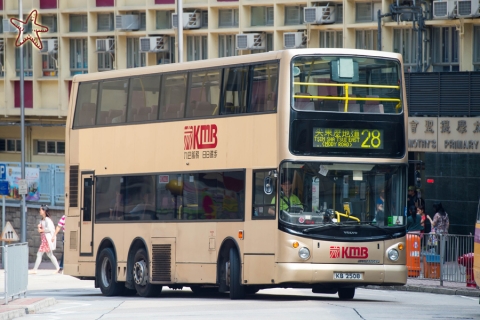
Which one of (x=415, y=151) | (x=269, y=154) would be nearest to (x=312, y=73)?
(x=269, y=154)

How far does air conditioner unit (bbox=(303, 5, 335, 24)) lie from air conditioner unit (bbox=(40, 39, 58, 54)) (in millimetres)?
11009

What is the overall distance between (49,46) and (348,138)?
29163mm

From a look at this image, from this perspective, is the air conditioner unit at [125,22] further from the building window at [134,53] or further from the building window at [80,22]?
the building window at [80,22]

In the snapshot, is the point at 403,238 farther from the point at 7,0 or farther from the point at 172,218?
the point at 7,0

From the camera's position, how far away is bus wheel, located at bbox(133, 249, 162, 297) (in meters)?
23.2

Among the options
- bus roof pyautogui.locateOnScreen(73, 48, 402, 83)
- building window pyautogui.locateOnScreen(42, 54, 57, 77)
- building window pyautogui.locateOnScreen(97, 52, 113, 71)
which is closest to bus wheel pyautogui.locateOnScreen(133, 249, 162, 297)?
bus roof pyautogui.locateOnScreen(73, 48, 402, 83)

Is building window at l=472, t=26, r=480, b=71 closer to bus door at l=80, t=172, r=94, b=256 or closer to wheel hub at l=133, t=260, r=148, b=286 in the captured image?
bus door at l=80, t=172, r=94, b=256

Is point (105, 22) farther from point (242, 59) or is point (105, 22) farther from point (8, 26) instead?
point (242, 59)

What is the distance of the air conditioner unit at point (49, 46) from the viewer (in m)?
47.4

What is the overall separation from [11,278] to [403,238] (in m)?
6.38

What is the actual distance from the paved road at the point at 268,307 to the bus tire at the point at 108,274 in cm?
25

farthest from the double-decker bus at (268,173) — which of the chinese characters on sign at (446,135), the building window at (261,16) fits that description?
the building window at (261,16)

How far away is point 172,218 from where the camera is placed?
2258cm

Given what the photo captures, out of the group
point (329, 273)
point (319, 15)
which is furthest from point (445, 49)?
point (329, 273)
